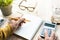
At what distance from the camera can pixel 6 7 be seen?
3.60ft

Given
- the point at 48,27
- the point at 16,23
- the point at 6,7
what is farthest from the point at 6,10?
the point at 48,27

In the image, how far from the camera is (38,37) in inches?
36.7

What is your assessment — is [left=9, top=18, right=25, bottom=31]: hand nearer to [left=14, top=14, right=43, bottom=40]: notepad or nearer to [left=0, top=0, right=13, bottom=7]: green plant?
[left=14, top=14, right=43, bottom=40]: notepad

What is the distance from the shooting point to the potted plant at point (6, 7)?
3.50 feet

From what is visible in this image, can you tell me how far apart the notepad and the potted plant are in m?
0.15

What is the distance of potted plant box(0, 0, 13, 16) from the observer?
3.50ft

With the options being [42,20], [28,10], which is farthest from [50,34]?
[28,10]

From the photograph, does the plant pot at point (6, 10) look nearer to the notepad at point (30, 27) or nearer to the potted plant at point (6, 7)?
the potted plant at point (6, 7)

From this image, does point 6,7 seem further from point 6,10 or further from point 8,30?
point 8,30

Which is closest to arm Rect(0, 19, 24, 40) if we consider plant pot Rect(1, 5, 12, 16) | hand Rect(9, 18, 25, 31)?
hand Rect(9, 18, 25, 31)

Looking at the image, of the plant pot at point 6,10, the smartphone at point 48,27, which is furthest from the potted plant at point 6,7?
the smartphone at point 48,27

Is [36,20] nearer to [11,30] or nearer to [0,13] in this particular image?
[11,30]

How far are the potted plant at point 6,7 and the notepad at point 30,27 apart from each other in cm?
15

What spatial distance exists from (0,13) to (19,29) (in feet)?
0.95
